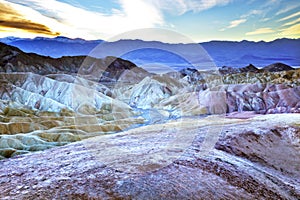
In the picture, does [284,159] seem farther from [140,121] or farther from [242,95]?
[242,95]

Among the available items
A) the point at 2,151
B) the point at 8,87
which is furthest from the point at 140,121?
the point at 8,87

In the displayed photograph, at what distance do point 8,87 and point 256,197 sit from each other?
54.4 m

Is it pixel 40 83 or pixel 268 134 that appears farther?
pixel 40 83

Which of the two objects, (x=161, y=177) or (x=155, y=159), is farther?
(x=155, y=159)

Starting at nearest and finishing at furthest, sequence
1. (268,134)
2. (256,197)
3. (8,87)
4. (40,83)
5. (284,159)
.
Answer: (256,197), (284,159), (268,134), (8,87), (40,83)

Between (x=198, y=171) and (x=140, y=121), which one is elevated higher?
(x=198, y=171)

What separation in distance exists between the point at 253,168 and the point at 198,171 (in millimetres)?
2994

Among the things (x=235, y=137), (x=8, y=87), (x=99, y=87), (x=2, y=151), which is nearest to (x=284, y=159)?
(x=235, y=137)

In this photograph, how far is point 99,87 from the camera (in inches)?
2820

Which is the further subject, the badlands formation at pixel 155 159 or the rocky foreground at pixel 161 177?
the badlands formation at pixel 155 159

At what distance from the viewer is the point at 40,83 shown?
190 ft

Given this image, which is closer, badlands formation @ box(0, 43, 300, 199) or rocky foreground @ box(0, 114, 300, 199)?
rocky foreground @ box(0, 114, 300, 199)

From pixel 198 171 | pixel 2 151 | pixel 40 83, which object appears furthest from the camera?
pixel 40 83

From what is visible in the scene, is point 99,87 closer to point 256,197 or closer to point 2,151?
point 2,151
